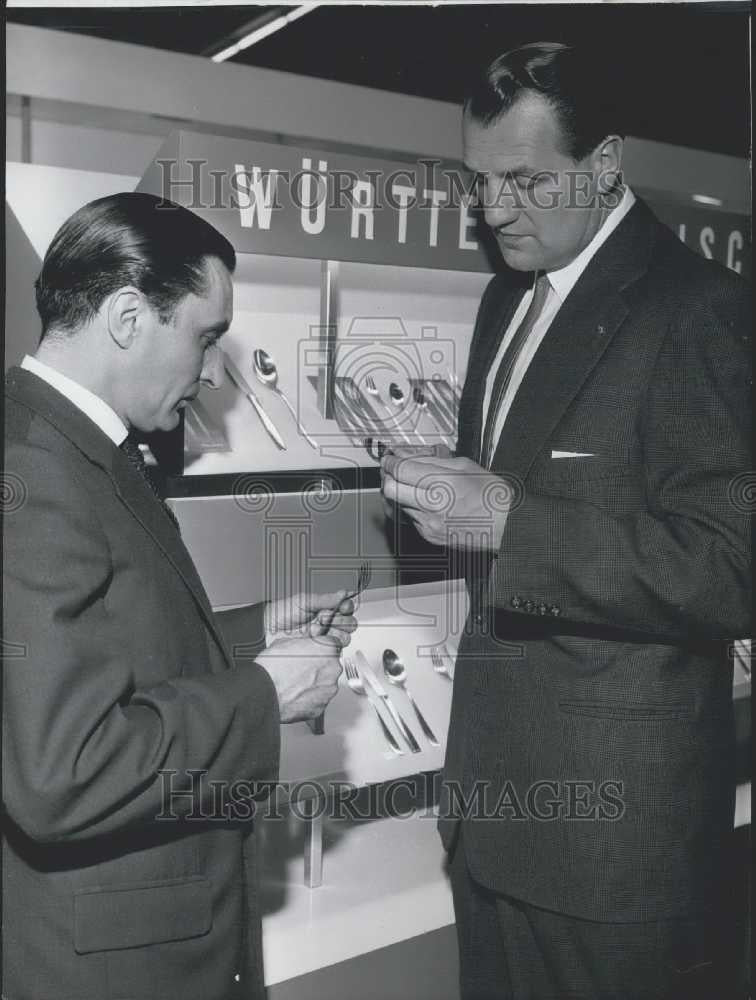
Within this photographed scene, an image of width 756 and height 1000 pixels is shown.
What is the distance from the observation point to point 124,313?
1357mm

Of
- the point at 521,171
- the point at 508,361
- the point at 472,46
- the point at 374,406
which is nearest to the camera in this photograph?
the point at 521,171

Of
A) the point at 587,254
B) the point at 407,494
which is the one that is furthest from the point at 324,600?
the point at 587,254

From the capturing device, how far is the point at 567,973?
163 centimetres

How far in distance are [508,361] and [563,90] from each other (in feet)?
1.59

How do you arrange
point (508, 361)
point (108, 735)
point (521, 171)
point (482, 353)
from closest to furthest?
point (108, 735) → point (521, 171) → point (508, 361) → point (482, 353)

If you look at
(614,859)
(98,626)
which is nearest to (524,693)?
(614,859)

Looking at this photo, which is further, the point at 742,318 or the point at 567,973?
the point at 567,973

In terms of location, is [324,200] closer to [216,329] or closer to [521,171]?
[521,171]

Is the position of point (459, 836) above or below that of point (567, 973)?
above

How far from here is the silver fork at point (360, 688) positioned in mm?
2055

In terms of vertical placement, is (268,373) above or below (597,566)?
above

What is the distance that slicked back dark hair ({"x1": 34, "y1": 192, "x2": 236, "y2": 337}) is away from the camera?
1.36 meters

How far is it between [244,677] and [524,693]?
55 cm

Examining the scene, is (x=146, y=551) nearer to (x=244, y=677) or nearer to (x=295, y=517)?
(x=244, y=677)
